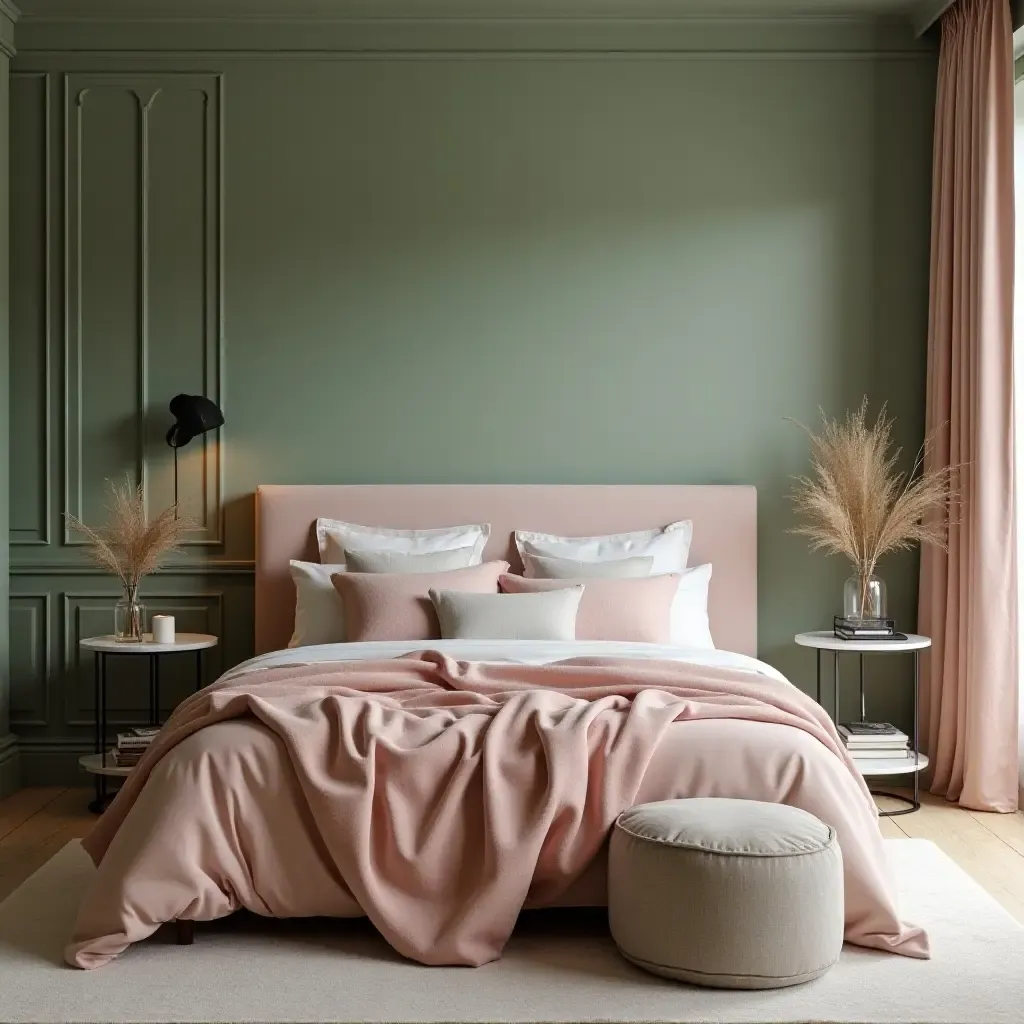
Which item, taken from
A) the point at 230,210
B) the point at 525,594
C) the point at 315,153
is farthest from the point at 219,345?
the point at 525,594

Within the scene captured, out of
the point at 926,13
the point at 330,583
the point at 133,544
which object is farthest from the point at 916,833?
the point at 926,13

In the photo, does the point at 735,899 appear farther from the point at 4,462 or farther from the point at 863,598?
the point at 4,462

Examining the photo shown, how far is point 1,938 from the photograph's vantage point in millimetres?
3301

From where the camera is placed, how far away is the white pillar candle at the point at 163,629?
4.91 metres

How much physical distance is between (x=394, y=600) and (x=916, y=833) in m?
2.05

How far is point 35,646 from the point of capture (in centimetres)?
536

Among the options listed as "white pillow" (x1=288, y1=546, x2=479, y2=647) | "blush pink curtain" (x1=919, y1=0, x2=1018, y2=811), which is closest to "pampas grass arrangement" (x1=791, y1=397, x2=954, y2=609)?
"blush pink curtain" (x1=919, y1=0, x2=1018, y2=811)

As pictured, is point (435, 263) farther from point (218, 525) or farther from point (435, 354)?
point (218, 525)

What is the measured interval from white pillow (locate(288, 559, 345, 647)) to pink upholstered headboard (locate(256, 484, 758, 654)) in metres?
0.25

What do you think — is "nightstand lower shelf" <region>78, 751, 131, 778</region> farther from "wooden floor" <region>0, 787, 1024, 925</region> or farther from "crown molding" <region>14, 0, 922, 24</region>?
"crown molding" <region>14, 0, 922, 24</region>

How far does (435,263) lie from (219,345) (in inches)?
38.4

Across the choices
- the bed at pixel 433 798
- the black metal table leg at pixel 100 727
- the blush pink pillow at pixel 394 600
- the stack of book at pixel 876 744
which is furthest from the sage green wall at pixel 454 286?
the bed at pixel 433 798

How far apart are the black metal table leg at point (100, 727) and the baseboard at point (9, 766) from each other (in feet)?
1.18

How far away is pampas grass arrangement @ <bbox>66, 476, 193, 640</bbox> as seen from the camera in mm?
5023
